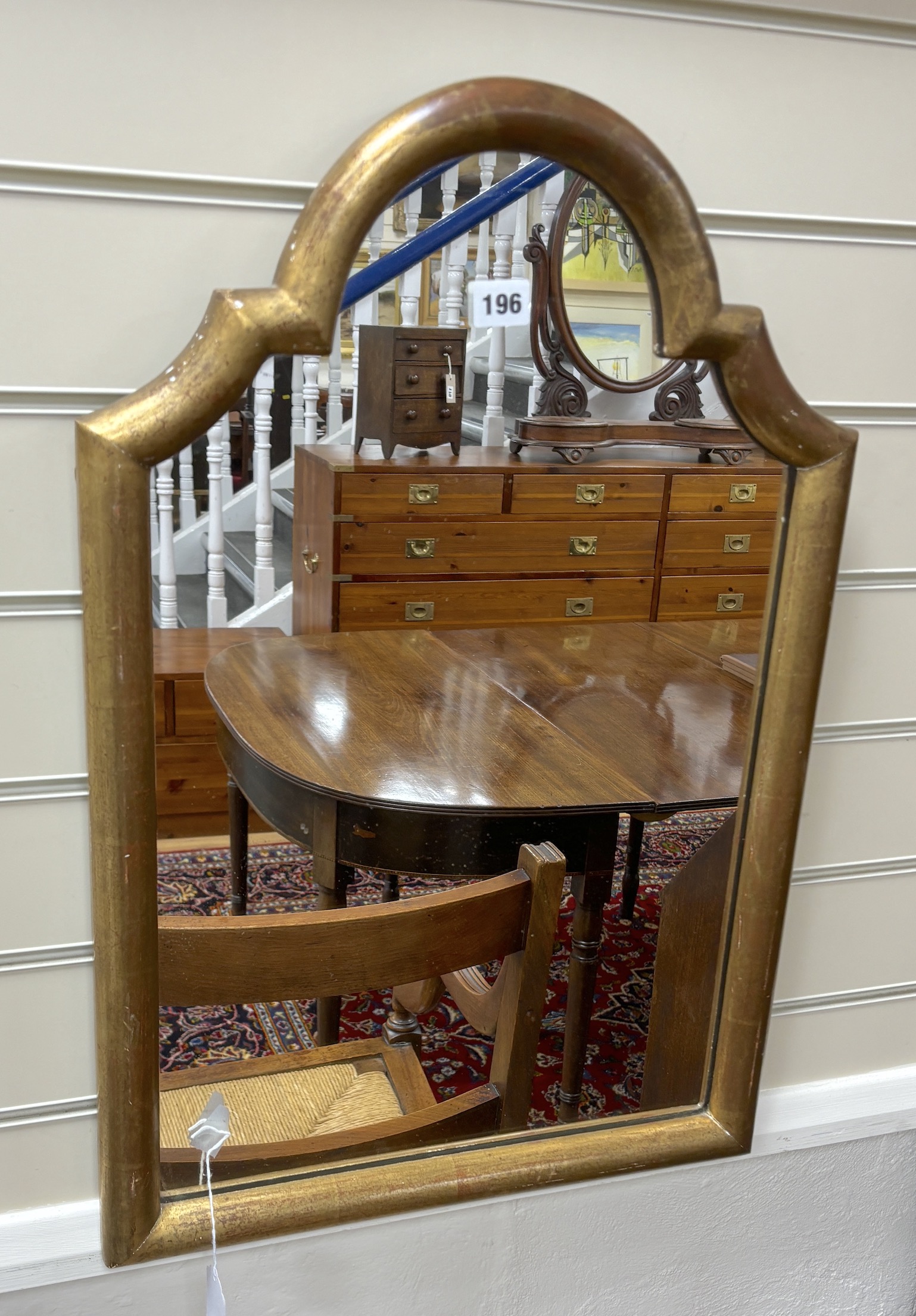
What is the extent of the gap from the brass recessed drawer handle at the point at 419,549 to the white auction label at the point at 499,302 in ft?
5.12

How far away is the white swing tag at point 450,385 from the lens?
224 centimetres

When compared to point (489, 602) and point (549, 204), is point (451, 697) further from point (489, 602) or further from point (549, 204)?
point (549, 204)

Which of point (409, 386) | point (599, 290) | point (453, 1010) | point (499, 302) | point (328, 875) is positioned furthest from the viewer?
point (409, 386)

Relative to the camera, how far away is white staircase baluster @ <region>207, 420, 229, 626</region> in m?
2.29

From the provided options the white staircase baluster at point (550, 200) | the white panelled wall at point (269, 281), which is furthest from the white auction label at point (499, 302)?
the white staircase baluster at point (550, 200)

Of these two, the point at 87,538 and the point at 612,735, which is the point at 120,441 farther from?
the point at 612,735

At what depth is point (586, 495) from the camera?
242 centimetres

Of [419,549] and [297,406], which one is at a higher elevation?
[297,406]

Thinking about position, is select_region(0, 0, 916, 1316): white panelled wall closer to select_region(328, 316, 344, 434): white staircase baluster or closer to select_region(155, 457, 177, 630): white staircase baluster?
select_region(155, 457, 177, 630): white staircase baluster

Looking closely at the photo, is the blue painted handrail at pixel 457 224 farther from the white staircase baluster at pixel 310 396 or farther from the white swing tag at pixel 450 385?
the white staircase baluster at pixel 310 396

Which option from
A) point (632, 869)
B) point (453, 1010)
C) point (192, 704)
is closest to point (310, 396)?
point (192, 704)

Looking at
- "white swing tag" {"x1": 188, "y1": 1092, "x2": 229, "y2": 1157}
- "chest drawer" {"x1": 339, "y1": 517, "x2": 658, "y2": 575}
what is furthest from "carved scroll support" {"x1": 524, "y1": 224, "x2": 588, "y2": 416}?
"white swing tag" {"x1": 188, "y1": 1092, "x2": 229, "y2": 1157}

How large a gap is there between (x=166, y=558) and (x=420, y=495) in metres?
0.52

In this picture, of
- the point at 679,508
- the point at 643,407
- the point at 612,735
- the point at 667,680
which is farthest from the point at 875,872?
the point at 643,407
